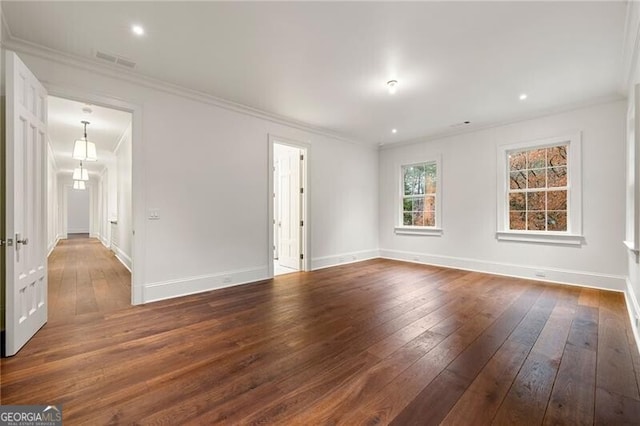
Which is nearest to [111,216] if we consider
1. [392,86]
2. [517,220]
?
[392,86]

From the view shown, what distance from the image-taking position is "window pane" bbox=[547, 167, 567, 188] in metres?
4.51

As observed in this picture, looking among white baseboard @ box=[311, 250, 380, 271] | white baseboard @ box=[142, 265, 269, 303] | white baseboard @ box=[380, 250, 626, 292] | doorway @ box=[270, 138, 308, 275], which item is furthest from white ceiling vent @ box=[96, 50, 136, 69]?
white baseboard @ box=[380, 250, 626, 292]

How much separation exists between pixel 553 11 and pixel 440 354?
119 inches

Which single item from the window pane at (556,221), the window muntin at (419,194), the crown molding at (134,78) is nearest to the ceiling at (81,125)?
the crown molding at (134,78)

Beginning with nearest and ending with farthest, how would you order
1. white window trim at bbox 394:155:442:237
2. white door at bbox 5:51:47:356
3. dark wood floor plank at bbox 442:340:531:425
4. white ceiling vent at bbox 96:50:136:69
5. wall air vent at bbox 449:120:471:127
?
dark wood floor plank at bbox 442:340:531:425
white door at bbox 5:51:47:356
white ceiling vent at bbox 96:50:136:69
wall air vent at bbox 449:120:471:127
white window trim at bbox 394:155:442:237

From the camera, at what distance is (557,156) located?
4.60 metres

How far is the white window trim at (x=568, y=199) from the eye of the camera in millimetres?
4309

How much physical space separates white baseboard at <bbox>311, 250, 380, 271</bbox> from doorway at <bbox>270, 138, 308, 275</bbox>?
29 centimetres

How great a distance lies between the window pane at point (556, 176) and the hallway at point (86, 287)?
6672mm

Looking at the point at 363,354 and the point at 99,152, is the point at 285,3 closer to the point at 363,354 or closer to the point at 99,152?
the point at 363,354

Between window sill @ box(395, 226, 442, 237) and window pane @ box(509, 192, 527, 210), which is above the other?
window pane @ box(509, 192, 527, 210)

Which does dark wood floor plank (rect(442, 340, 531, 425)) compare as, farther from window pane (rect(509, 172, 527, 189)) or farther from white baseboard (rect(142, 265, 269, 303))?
window pane (rect(509, 172, 527, 189))

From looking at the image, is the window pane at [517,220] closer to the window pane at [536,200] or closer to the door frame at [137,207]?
the window pane at [536,200]

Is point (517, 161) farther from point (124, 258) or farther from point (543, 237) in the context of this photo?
point (124, 258)
